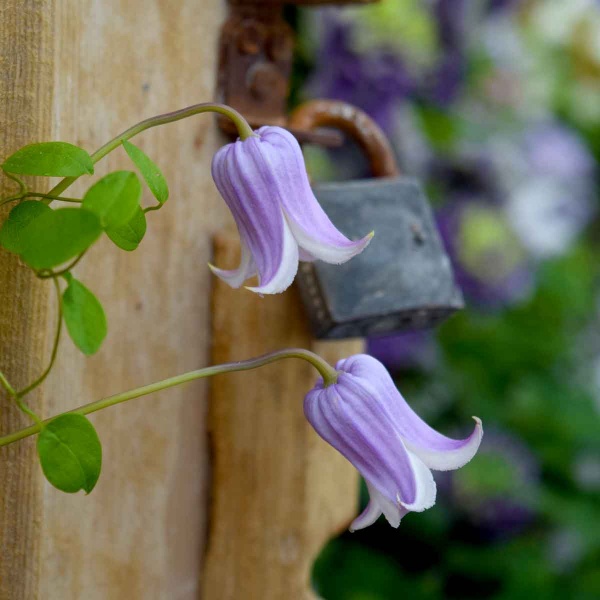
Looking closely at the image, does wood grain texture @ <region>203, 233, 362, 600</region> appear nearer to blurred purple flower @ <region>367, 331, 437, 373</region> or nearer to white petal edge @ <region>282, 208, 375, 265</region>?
white petal edge @ <region>282, 208, 375, 265</region>

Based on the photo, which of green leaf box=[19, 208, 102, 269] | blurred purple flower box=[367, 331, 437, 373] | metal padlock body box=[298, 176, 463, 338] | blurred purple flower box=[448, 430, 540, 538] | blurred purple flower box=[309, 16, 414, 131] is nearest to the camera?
green leaf box=[19, 208, 102, 269]

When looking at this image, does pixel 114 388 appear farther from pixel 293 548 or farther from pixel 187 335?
pixel 293 548

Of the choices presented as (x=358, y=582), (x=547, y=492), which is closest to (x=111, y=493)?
(x=358, y=582)

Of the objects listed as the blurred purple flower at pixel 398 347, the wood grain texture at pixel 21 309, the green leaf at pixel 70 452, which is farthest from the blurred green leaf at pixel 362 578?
the green leaf at pixel 70 452

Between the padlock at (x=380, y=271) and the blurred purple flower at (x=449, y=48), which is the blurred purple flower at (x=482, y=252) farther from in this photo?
the padlock at (x=380, y=271)

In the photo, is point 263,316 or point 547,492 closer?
point 263,316

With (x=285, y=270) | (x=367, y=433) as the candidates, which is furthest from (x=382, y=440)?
(x=285, y=270)

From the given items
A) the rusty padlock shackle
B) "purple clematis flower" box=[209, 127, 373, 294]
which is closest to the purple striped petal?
"purple clematis flower" box=[209, 127, 373, 294]
